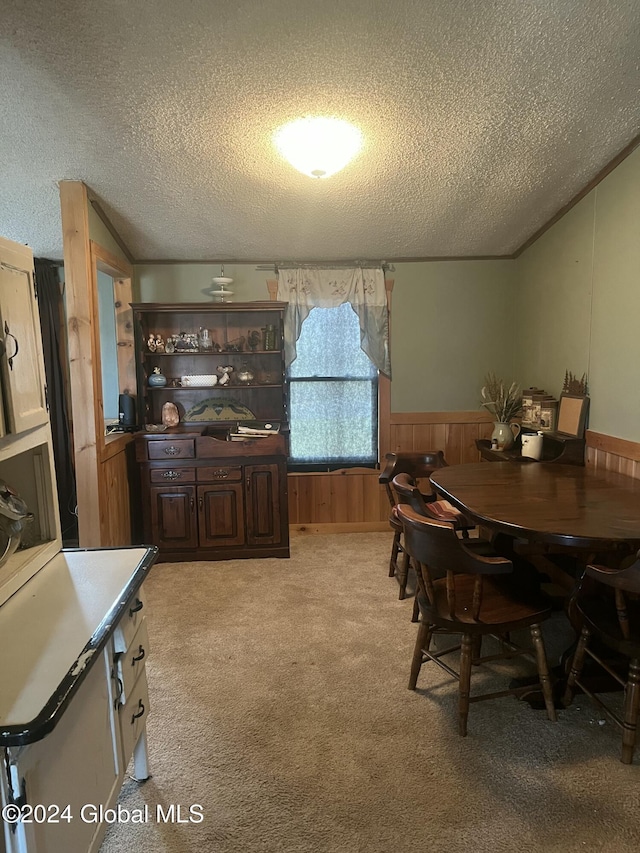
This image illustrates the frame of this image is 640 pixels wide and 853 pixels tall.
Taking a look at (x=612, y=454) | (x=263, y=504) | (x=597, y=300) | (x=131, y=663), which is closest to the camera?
(x=131, y=663)

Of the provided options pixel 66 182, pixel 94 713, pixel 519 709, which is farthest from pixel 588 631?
pixel 66 182

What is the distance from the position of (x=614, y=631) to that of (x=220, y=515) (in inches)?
104

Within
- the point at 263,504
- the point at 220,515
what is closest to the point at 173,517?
the point at 220,515

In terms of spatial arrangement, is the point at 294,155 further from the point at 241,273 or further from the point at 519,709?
the point at 519,709

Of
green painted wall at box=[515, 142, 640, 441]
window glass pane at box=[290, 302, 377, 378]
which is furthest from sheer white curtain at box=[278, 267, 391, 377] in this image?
green painted wall at box=[515, 142, 640, 441]

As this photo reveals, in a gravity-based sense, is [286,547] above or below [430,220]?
below

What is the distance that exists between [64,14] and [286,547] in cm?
317

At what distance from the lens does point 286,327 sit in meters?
4.23

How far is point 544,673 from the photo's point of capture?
2076 millimetres

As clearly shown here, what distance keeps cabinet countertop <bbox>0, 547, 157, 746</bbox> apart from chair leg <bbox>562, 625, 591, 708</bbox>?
5.44 feet

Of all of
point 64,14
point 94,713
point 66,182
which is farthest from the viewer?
point 66,182

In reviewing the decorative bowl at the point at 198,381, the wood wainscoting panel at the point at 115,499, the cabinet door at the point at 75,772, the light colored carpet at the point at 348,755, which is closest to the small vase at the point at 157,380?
the decorative bowl at the point at 198,381

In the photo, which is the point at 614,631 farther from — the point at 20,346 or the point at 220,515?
the point at 220,515

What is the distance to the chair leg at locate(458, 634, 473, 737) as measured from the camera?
2006 millimetres
